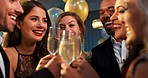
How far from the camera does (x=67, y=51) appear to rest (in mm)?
1107

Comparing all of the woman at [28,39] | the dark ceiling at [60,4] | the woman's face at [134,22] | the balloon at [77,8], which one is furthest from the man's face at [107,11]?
the dark ceiling at [60,4]

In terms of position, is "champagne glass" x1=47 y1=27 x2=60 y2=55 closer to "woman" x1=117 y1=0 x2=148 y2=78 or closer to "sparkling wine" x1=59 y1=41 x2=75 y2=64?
"sparkling wine" x1=59 y1=41 x2=75 y2=64

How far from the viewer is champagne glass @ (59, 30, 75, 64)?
1104mm

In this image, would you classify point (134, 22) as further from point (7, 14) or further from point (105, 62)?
point (105, 62)

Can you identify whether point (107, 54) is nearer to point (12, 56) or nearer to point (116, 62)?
point (116, 62)

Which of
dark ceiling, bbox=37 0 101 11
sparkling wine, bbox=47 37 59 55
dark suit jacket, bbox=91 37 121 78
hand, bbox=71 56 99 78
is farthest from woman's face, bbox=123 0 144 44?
dark ceiling, bbox=37 0 101 11

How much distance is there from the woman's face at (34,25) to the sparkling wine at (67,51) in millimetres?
956

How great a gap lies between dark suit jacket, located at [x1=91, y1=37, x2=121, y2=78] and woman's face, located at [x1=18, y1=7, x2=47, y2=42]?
47 centimetres

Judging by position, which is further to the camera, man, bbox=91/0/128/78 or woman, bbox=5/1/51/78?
woman, bbox=5/1/51/78

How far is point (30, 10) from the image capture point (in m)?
2.11

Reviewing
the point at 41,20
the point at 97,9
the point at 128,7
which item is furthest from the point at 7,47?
the point at 97,9

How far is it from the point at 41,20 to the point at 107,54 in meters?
0.59

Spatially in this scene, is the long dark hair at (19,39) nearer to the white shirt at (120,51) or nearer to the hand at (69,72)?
the white shirt at (120,51)

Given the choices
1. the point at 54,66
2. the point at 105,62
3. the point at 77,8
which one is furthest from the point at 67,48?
the point at 77,8
